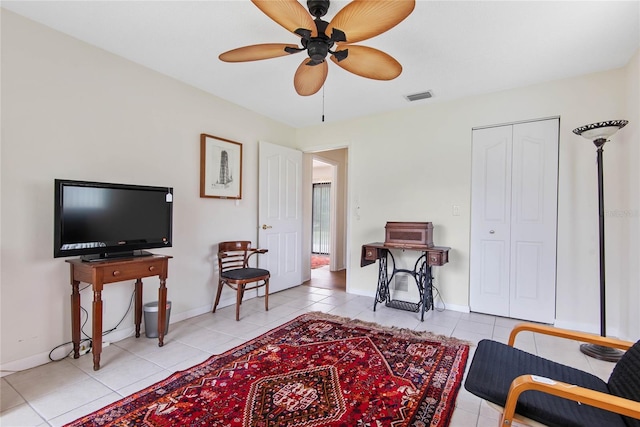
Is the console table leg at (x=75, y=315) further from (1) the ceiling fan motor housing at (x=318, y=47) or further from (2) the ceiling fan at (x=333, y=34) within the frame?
(1) the ceiling fan motor housing at (x=318, y=47)

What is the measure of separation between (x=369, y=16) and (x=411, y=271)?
9.10 feet

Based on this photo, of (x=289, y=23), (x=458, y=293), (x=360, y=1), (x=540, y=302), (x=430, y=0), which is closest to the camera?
(x=360, y=1)

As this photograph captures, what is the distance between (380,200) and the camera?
4.11m

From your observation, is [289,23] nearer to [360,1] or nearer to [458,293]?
[360,1]

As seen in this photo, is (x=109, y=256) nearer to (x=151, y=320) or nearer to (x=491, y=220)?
(x=151, y=320)

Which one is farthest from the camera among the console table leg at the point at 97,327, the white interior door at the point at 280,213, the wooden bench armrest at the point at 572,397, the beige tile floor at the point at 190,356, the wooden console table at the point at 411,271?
the white interior door at the point at 280,213

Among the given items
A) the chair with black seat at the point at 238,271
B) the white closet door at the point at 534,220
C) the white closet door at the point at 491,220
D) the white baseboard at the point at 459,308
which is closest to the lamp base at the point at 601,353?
the white closet door at the point at 534,220

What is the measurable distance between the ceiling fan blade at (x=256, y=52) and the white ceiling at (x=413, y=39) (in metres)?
0.32

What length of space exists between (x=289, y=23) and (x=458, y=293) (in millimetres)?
3268

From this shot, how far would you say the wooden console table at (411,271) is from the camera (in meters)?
3.27

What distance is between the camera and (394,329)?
2990mm

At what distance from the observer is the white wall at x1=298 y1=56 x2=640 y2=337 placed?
9.20ft

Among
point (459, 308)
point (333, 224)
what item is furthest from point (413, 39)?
point (333, 224)

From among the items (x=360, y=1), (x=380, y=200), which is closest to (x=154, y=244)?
(x=360, y=1)
